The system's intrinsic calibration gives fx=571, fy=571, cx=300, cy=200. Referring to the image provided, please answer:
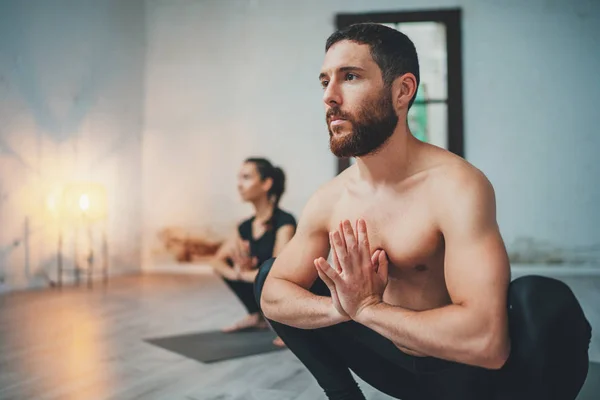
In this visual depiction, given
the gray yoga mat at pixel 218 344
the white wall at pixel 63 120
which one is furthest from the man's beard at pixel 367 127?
the white wall at pixel 63 120

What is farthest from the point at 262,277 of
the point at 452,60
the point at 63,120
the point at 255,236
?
the point at 452,60

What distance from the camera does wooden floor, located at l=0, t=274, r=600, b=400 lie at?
176cm

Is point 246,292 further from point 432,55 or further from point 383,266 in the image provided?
point 432,55

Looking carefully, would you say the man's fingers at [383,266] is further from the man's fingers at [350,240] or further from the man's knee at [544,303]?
the man's knee at [544,303]

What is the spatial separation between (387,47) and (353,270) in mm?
456

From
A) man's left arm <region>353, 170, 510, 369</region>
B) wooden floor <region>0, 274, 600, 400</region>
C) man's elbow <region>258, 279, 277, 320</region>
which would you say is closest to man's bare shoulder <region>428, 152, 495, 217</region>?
man's left arm <region>353, 170, 510, 369</region>

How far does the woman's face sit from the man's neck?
159cm

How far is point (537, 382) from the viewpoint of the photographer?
0.99 metres

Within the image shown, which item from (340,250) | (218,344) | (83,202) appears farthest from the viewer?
(83,202)

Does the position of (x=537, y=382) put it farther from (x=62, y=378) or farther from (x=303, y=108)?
(x=303, y=108)

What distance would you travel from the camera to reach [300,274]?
1.30 m

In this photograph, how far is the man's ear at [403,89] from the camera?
1169 millimetres

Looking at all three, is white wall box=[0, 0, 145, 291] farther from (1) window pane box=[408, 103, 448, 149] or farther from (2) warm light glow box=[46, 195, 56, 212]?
(1) window pane box=[408, 103, 448, 149]

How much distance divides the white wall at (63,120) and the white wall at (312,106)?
0.93 ft
